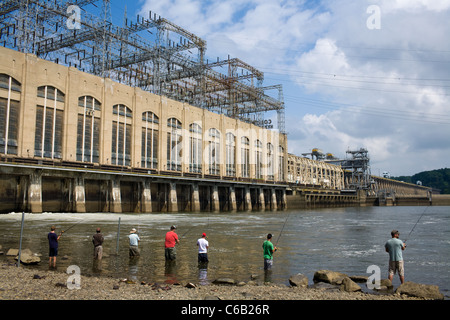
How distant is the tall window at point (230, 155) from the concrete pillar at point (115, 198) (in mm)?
29934

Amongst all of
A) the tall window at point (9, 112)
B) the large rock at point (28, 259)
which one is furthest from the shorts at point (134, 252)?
the tall window at point (9, 112)

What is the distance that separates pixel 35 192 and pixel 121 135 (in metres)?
16.6

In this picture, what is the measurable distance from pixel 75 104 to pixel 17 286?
139 ft

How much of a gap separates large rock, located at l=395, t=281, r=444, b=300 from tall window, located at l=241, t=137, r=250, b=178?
72.2 metres

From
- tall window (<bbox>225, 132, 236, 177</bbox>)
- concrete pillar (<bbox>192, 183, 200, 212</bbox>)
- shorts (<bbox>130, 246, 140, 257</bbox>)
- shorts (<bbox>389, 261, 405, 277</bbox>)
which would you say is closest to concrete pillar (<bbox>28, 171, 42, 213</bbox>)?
concrete pillar (<bbox>192, 183, 200, 212</bbox>)

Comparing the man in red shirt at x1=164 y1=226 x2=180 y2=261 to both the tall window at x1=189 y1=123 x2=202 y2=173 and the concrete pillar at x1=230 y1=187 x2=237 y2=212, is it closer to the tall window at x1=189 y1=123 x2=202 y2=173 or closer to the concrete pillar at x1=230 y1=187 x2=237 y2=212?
the tall window at x1=189 y1=123 x2=202 y2=173

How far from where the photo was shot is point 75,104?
50062 mm

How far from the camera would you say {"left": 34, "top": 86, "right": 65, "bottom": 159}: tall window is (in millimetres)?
46188

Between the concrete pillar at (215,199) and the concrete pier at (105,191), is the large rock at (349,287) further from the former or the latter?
the concrete pillar at (215,199)

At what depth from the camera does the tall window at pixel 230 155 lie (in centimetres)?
7962

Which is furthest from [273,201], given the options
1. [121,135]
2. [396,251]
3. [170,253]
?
[396,251]

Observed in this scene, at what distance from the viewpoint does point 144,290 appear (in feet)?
37.3

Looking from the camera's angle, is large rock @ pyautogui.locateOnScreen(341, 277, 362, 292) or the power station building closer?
large rock @ pyautogui.locateOnScreen(341, 277, 362, 292)
